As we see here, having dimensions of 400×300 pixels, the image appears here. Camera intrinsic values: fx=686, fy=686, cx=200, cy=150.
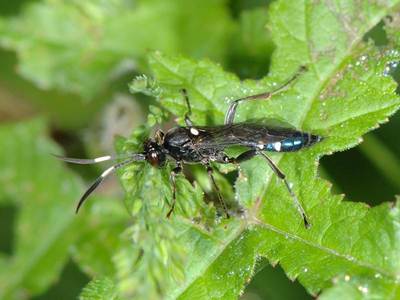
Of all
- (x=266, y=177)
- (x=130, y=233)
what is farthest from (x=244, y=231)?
(x=130, y=233)

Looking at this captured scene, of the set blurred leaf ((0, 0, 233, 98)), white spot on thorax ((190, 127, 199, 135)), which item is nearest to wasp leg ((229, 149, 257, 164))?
white spot on thorax ((190, 127, 199, 135))

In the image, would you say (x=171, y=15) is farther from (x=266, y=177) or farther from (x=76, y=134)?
(x=266, y=177)

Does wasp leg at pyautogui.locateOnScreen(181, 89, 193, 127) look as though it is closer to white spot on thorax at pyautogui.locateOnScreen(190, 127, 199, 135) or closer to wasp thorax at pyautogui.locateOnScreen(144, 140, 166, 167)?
white spot on thorax at pyautogui.locateOnScreen(190, 127, 199, 135)

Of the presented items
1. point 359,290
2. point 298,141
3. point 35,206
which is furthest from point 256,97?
point 35,206

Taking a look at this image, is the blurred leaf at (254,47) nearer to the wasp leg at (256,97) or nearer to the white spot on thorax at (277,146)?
the wasp leg at (256,97)

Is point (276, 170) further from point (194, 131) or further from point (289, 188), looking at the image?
point (194, 131)

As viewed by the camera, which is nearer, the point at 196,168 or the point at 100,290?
the point at 100,290
